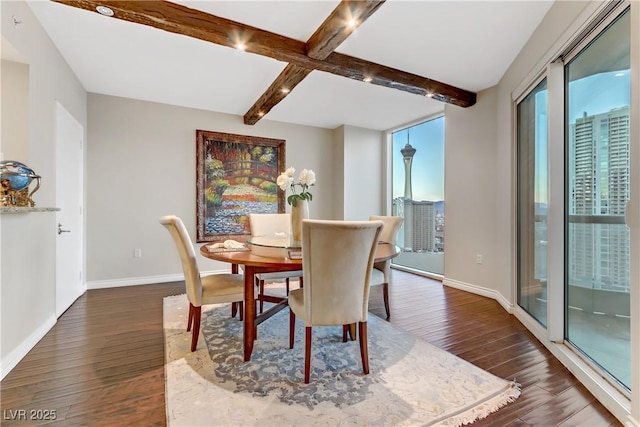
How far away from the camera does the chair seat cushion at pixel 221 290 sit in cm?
215

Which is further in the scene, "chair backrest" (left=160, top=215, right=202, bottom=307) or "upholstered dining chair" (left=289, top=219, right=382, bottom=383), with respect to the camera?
"chair backrest" (left=160, top=215, right=202, bottom=307)

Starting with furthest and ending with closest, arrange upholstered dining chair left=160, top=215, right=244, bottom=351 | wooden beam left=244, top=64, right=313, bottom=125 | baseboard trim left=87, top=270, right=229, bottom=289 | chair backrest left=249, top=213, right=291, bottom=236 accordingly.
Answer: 1. baseboard trim left=87, top=270, right=229, bottom=289
2. chair backrest left=249, top=213, right=291, bottom=236
3. wooden beam left=244, top=64, right=313, bottom=125
4. upholstered dining chair left=160, top=215, right=244, bottom=351

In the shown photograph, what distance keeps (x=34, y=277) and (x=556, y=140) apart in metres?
4.24

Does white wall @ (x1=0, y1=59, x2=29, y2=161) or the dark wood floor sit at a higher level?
white wall @ (x1=0, y1=59, x2=29, y2=161)

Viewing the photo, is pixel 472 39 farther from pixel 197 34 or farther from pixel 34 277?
pixel 34 277

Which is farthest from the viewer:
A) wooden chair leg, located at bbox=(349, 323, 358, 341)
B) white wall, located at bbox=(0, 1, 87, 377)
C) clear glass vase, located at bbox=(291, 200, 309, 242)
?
clear glass vase, located at bbox=(291, 200, 309, 242)

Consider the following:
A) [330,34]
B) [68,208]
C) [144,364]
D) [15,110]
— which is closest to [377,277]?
[144,364]

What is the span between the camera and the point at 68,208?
3168 mm

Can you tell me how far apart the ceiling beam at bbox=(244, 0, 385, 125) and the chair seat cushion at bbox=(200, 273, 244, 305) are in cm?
208

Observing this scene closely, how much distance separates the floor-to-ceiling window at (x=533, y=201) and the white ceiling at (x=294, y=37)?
616mm

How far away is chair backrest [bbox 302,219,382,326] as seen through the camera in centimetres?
163

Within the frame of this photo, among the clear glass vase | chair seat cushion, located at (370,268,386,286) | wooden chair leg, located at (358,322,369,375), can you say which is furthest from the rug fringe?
the clear glass vase

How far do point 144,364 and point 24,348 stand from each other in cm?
94

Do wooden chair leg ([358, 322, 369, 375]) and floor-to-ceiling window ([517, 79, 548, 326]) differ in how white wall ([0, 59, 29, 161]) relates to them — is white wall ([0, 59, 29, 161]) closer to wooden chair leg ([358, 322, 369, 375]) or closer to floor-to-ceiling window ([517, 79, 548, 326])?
wooden chair leg ([358, 322, 369, 375])
